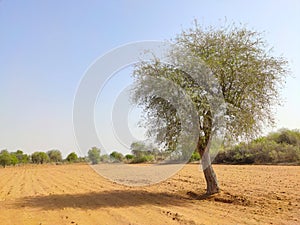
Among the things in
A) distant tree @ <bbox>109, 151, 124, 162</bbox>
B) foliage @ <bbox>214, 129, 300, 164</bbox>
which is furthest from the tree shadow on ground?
foliage @ <bbox>214, 129, 300, 164</bbox>

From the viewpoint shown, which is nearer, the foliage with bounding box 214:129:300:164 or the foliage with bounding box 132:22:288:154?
the foliage with bounding box 132:22:288:154

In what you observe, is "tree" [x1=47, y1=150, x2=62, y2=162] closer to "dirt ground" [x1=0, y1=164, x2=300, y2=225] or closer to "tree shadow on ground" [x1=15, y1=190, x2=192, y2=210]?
"tree shadow on ground" [x1=15, y1=190, x2=192, y2=210]

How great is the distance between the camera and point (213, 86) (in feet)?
40.2

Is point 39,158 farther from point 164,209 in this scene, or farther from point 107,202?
point 164,209

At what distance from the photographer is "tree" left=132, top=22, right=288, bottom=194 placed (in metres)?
11.9

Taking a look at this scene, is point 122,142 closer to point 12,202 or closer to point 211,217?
point 12,202

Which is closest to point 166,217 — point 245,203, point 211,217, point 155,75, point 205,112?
point 211,217

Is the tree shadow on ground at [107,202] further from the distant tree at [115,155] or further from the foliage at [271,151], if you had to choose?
the foliage at [271,151]

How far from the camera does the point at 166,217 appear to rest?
28.9 ft

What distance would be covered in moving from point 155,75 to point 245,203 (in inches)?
230

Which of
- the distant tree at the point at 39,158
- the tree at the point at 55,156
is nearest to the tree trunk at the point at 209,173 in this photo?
the distant tree at the point at 39,158

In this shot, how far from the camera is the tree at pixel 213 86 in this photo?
39.2 feet

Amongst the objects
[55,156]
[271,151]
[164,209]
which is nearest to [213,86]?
[164,209]

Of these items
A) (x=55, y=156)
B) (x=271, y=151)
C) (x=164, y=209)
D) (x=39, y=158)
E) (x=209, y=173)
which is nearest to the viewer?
(x=164, y=209)
